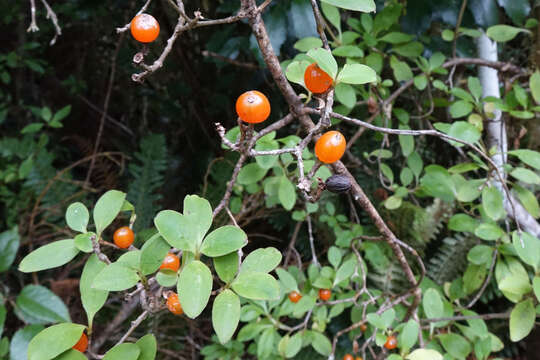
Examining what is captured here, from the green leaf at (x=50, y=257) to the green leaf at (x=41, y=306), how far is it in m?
0.50

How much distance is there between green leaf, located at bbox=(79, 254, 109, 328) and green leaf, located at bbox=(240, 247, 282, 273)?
0.66ft

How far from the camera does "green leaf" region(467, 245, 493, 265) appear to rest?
88cm

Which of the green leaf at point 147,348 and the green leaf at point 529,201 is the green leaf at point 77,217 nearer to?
the green leaf at point 147,348

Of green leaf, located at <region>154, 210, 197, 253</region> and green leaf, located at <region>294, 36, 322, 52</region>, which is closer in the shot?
green leaf, located at <region>154, 210, 197, 253</region>

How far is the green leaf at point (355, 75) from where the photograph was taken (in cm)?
48

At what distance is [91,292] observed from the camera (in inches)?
20.7

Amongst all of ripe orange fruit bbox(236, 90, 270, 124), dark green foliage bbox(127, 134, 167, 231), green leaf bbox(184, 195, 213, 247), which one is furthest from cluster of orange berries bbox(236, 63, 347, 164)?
dark green foliage bbox(127, 134, 167, 231)

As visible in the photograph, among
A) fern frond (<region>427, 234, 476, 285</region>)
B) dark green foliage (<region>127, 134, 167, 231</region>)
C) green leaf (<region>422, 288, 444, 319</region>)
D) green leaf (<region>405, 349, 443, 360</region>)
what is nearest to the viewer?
green leaf (<region>405, 349, 443, 360</region>)

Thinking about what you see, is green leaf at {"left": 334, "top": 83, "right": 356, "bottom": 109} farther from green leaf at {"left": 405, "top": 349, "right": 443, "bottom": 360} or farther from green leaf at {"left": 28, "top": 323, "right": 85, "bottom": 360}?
green leaf at {"left": 28, "top": 323, "right": 85, "bottom": 360}

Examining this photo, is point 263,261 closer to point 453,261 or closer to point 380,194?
point 380,194

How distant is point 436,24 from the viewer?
4.33ft

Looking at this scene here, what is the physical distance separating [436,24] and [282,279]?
3.35ft

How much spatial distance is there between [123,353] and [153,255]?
0.39ft

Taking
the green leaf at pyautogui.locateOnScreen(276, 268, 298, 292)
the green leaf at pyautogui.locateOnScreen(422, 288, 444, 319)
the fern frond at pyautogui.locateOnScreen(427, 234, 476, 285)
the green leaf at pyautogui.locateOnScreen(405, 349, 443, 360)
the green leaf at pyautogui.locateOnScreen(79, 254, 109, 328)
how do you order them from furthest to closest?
1. the fern frond at pyautogui.locateOnScreen(427, 234, 476, 285)
2. the green leaf at pyautogui.locateOnScreen(276, 268, 298, 292)
3. the green leaf at pyautogui.locateOnScreen(422, 288, 444, 319)
4. the green leaf at pyautogui.locateOnScreen(405, 349, 443, 360)
5. the green leaf at pyautogui.locateOnScreen(79, 254, 109, 328)
